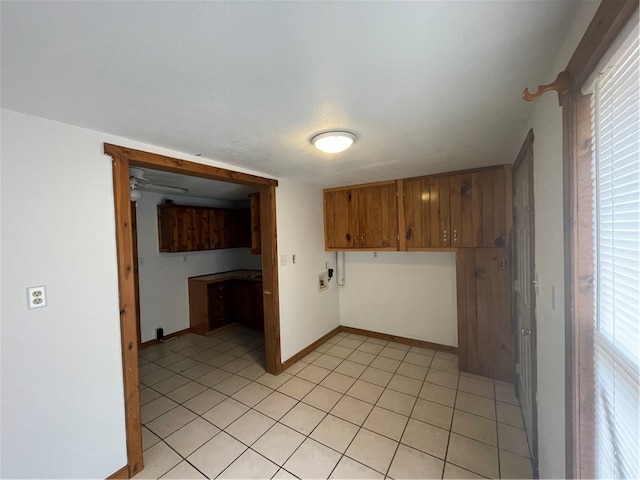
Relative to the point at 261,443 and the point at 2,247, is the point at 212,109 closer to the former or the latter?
the point at 2,247

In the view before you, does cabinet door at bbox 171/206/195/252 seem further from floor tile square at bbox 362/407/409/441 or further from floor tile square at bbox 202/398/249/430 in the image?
floor tile square at bbox 362/407/409/441

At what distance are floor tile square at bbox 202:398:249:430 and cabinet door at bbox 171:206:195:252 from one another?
99.5 inches

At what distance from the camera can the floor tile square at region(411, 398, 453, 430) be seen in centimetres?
214

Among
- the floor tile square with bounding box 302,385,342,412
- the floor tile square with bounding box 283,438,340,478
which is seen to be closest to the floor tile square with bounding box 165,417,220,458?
the floor tile square with bounding box 283,438,340,478

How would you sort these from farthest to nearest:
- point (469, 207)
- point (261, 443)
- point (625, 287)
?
point (469, 207) → point (261, 443) → point (625, 287)

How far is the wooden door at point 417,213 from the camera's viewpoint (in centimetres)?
308

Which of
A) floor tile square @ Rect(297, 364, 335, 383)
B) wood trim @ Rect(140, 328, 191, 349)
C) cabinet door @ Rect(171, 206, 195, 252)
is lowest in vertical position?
floor tile square @ Rect(297, 364, 335, 383)

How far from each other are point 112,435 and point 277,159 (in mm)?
2338

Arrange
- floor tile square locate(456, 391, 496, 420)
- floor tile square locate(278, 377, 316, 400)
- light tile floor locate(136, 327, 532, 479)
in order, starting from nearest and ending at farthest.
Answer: light tile floor locate(136, 327, 532, 479), floor tile square locate(456, 391, 496, 420), floor tile square locate(278, 377, 316, 400)

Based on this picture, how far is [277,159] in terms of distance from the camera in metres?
2.30

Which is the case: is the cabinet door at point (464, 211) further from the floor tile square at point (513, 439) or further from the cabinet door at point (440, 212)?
the floor tile square at point (513, 439)

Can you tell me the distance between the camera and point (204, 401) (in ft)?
8.27

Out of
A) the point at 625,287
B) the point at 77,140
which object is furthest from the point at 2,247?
the point at 625,287

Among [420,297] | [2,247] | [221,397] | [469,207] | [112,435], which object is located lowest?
[221,397]
